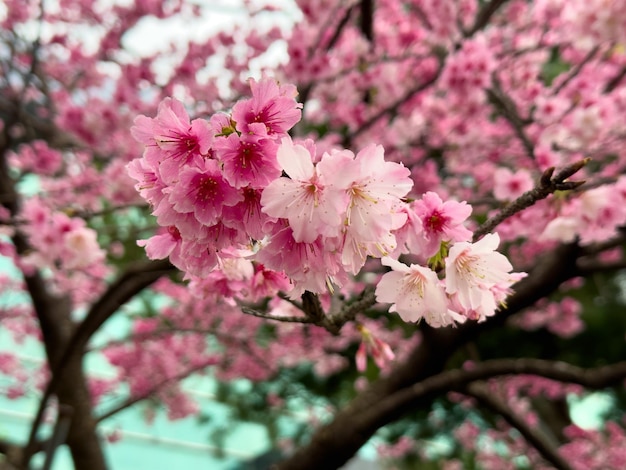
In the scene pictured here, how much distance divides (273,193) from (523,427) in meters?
2.18

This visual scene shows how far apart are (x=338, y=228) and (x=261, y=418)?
6.97 meters

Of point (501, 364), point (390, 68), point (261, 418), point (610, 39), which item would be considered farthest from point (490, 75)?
point (261, 418)

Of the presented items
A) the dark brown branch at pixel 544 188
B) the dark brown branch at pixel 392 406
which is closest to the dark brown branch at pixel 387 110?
the dark brown branch at pixel 392 406

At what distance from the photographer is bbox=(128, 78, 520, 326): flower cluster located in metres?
0.68

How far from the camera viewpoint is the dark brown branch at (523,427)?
93.1 inches

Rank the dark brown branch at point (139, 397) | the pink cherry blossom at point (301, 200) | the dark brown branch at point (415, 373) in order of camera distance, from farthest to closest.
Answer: the dark brown branch at point (139, 397)
the dark brown branch at point (415, 373)
the pink cherry blossom at point (301, 200)

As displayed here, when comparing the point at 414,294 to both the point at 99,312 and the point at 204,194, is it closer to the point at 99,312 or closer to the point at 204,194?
the point at 204,194

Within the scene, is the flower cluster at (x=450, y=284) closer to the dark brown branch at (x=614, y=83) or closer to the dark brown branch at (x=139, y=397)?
the dark brown branch at (x=139, y=397)

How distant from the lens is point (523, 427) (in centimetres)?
238

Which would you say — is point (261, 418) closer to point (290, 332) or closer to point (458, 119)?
point (290, 332)

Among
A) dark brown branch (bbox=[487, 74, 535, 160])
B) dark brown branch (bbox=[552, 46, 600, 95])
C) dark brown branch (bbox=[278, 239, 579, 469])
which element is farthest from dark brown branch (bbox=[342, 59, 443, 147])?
dark brown branch (bbox=[278, 239, 579, 469])

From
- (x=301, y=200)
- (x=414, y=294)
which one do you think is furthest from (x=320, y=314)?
(x=301, y=200)

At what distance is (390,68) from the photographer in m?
3.53

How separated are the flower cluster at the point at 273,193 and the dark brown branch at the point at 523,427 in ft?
6.10
